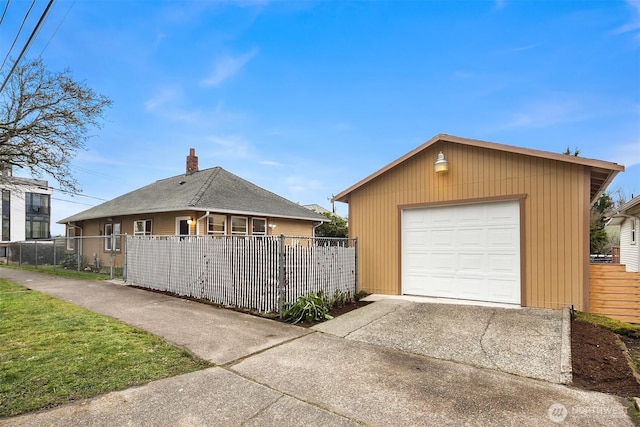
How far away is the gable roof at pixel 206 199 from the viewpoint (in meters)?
13.3

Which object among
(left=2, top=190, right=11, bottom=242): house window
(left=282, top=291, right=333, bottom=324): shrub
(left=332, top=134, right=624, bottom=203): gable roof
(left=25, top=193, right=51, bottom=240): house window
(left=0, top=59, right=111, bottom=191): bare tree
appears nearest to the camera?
(left=332, top=134, right=624, bottom=203): gable roof

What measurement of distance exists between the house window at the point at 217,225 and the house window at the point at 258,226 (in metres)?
1.55

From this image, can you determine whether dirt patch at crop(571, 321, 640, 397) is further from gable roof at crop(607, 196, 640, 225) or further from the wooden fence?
gable roof at crop(607, 196, 640, 225)

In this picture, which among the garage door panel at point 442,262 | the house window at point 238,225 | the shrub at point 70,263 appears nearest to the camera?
the garage door panel at point 442,262

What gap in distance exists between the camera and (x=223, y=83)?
13789 millimetres

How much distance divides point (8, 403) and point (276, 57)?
1254cm

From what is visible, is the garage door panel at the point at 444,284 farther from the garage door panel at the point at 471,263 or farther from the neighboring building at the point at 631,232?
the neighboring building at the point at 631,232

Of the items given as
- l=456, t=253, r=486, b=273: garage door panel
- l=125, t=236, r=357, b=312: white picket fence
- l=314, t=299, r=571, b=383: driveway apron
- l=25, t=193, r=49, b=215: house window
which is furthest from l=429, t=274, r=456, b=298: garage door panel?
l=25, t=193, r=49, b=215: house window

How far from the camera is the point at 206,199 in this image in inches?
523

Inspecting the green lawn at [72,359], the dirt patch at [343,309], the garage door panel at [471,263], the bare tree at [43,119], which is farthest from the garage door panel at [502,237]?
the bare tree at [43,119]

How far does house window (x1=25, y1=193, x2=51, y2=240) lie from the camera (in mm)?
36125

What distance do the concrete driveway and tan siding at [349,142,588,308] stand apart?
2217mm

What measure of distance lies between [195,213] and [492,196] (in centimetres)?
1059

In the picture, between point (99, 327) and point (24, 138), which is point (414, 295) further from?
point (24, 138)
